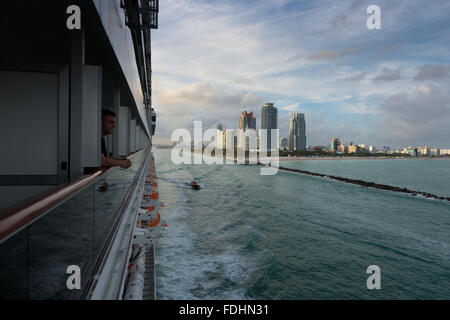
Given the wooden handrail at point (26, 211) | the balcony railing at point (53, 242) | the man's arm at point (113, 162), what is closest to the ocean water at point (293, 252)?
the man's arm at point (113, 162)

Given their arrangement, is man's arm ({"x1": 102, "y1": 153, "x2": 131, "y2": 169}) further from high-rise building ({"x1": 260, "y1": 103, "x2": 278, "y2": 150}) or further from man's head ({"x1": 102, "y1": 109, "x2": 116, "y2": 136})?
high-rise building ({"x1": 260, "y1": 103, "x2": 278, "y2": 150})

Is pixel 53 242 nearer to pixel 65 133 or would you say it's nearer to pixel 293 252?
pixel 65 133

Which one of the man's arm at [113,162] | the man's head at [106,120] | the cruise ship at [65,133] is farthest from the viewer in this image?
the man's head at [106,120]

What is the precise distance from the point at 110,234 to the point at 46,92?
5.92 ft

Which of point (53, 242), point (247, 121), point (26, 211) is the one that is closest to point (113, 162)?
point (53, 242)

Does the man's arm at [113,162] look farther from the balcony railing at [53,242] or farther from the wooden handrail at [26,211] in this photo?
the wooden handrail at [26,211]

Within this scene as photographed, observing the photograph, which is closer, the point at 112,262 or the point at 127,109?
the point at 112,262

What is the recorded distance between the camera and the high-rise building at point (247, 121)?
584ft

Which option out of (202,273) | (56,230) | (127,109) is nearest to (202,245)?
(202,273)

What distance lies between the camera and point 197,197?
24.4m

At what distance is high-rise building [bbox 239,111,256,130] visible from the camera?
7008 inches

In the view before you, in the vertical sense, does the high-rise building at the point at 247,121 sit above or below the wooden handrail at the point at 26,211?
above
